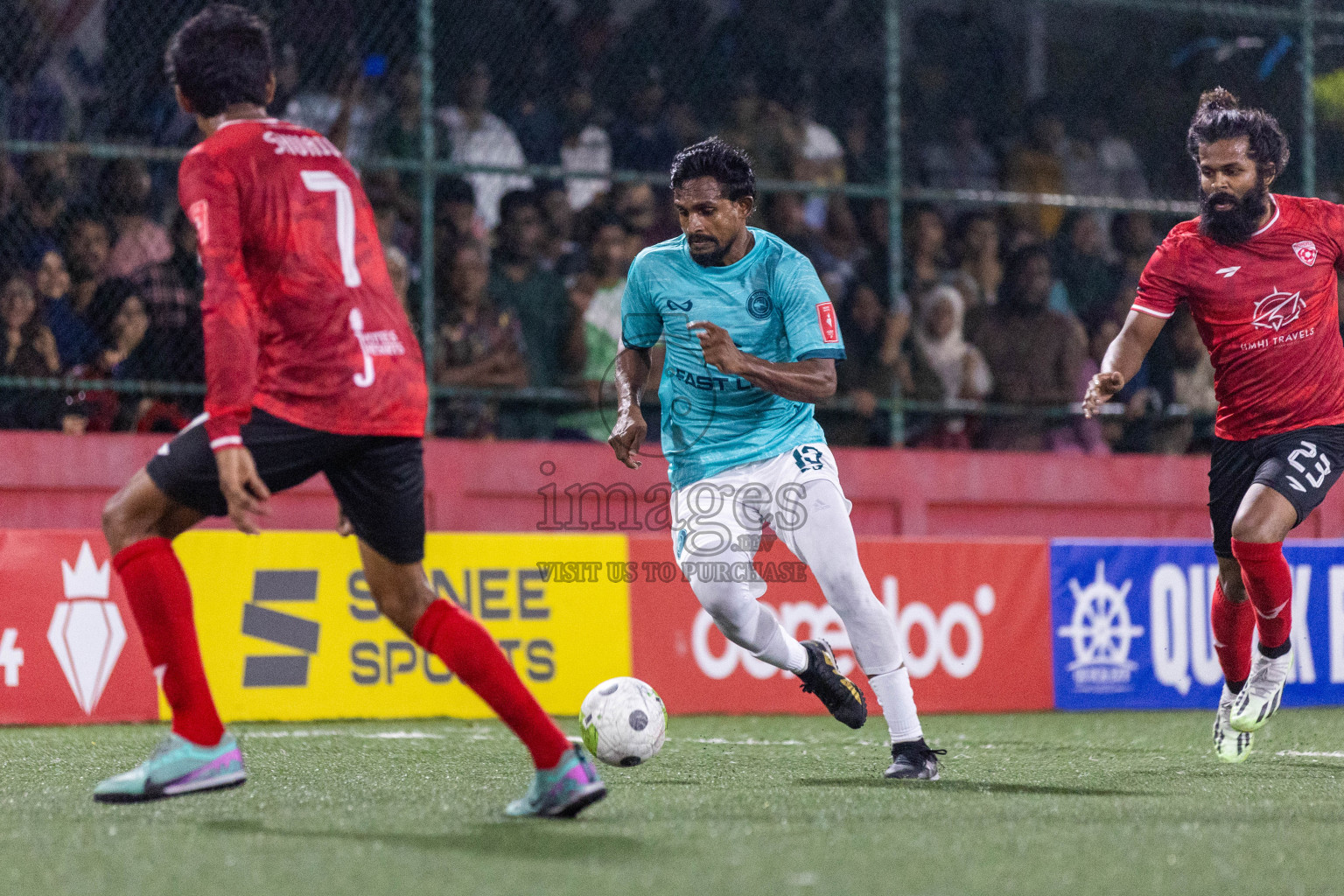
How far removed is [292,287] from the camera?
167 inches

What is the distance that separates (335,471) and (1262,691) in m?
3.80

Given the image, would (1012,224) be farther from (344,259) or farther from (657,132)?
(344,259)

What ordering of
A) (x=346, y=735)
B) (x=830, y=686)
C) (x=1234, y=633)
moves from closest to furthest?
(x=830, y=686) < (x=1234, y=633) < (x=346, y=735)

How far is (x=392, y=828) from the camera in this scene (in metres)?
4.16

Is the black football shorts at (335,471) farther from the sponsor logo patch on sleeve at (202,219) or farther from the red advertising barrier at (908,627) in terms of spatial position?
the red advertising barrier at (908,627)

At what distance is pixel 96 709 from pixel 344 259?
4.85 metres

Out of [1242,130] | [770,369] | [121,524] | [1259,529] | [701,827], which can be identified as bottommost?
[701,827]

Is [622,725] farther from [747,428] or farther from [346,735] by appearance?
[346,735]

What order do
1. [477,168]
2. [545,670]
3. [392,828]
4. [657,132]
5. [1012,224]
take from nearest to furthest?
[392,828] → [545,670] → [477,168] → [657,132] → [1012,224]

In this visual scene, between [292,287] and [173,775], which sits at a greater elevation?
[292,287]

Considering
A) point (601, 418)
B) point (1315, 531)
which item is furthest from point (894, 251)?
point (1315, 531)

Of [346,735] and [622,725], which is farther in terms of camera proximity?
[346,735]

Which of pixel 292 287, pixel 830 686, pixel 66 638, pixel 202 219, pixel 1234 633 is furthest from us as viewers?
pixel 66 638

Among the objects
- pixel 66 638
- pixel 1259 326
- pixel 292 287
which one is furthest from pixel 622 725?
pixel 66 638
